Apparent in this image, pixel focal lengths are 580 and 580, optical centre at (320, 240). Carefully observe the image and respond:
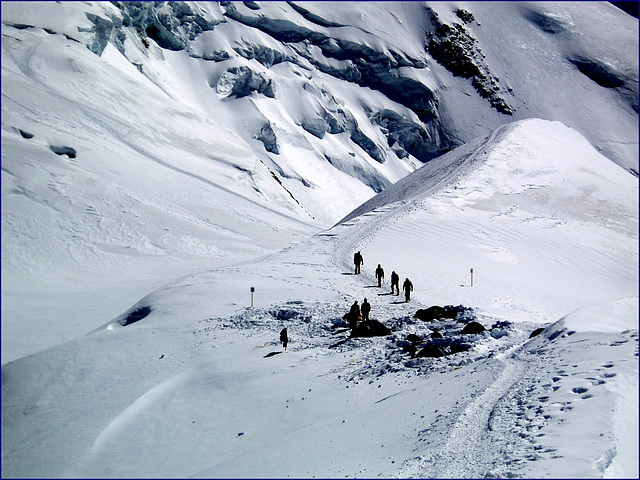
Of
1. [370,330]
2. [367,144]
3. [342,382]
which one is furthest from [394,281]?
[367,144]

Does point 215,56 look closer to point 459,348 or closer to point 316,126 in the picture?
point 316,126

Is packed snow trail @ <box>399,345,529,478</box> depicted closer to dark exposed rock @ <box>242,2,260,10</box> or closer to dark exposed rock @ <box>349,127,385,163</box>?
dark exposed rock @ <box>349,127,385,163</box>

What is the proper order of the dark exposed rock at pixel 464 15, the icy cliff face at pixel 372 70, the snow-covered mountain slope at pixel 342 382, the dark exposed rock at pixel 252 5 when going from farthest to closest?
the dark exposed rock at pixel 464 15 → the dark exposed rock at pixel 252 5 → the icy cliff face at pixel 372 70 → the snow-covered mountain slope at pixel 342 382

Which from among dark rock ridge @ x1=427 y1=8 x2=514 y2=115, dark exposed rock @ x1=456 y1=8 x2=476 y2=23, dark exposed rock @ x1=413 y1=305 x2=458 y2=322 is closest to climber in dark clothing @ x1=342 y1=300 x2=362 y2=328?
dark exposed rock @ x1=413 y1=305 x2=458 y2=322

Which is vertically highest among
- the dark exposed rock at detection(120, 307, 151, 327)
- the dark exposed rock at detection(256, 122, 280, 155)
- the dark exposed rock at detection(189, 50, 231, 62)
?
the dark exposed rock at detection(189, 50, 231, 62)

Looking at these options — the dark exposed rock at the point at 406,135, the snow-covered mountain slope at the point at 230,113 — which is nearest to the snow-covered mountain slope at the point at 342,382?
the snow-covered mountain slope at the point at 230,113

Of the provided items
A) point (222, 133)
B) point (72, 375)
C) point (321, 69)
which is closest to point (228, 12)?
point (321, 69)

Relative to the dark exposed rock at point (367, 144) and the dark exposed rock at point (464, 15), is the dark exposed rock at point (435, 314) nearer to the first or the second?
the dark exposed rock at point (367, 144)

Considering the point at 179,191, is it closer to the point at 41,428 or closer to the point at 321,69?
the point at 41,428
